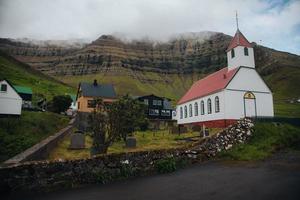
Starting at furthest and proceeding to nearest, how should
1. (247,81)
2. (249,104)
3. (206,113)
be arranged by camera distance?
(206,113) < (247,81) < (249,104)

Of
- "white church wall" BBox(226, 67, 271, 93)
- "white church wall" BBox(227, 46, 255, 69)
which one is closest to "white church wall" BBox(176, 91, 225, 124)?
"white church wall" BBox(226, 67, 271, 93)

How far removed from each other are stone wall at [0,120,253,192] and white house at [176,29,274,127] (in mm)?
18725

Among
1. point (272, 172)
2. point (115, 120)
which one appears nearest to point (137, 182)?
point (272, 172)

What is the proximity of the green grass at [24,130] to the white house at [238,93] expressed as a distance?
2223 cm

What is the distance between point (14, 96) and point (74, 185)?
38037 millimetres

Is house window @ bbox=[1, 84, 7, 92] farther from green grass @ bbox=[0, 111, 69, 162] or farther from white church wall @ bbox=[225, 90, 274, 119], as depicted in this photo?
white church wall @ bbox=[225, 90, 274, 119]

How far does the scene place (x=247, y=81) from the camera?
118ft

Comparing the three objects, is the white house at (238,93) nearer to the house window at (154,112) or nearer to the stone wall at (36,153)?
the stone wall at (36,153)

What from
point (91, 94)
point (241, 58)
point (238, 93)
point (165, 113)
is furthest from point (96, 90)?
point (238, 93)

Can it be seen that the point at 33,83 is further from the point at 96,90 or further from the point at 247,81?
the point at 247,81

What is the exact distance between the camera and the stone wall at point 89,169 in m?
11.6

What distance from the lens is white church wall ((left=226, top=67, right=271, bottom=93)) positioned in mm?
35406

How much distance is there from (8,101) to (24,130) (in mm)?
12664

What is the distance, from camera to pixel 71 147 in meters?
23.8
